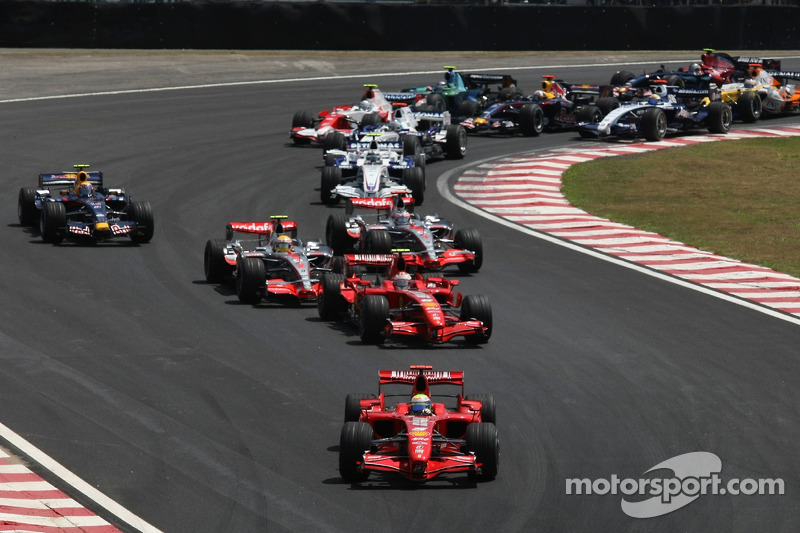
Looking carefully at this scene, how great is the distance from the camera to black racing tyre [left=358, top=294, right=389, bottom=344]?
768 inches

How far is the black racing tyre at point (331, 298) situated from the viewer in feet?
68.9

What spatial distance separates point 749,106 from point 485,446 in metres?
34.5

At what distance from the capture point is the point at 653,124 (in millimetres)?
41781

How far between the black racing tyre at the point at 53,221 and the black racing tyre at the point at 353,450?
1381 cm

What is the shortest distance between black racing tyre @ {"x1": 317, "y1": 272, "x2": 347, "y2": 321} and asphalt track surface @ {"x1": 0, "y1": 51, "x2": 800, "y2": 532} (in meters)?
0.29

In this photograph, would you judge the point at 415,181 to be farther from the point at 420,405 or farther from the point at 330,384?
the point at 420,405

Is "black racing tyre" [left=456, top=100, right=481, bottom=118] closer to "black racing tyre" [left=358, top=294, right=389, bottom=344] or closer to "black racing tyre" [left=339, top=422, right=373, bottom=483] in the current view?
"black racing tyre" [left=358, top=294, right=389, bottom=344]

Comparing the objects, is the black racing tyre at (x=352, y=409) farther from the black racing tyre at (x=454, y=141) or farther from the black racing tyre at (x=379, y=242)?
the black racing tyre at (x=454, y=141)

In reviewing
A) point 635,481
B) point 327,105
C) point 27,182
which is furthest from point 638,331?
point 327,105

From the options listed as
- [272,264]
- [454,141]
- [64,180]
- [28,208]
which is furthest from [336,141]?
[272,264]

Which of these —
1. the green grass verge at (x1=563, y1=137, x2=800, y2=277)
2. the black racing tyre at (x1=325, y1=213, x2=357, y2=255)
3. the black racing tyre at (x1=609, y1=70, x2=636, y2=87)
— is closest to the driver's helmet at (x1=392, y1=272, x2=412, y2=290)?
the black racing tyre at (x1=325, y1=213, x2=357, y2=255)

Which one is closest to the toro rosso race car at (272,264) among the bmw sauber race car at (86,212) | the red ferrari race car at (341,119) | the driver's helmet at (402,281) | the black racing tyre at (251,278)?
the black racing tyre at (251,278)

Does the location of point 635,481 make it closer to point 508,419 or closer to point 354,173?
point 508,419

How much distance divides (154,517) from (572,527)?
4.11 metres
